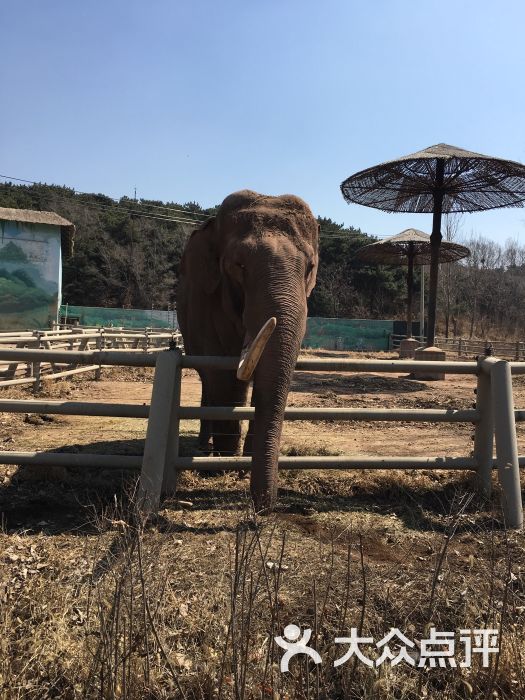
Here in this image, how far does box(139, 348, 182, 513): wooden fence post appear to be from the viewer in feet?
12.3

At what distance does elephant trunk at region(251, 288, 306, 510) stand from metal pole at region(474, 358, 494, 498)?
1608 millimetres

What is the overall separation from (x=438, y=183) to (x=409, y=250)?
25.7ft

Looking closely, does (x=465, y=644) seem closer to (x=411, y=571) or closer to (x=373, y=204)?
(x=411, y=571)

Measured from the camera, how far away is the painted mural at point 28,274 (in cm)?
2773

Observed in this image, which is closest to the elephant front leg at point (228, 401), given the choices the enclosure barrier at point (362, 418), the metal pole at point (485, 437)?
the enclosure barrier at point (362, 418)

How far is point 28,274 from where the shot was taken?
28156mm

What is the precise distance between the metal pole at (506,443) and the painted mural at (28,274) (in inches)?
1074

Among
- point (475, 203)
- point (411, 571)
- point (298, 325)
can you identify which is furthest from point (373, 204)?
point (411, 571)

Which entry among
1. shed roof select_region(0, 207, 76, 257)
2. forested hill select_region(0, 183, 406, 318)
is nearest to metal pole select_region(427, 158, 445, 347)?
shed roof select_region(0, 207, 76, 257)

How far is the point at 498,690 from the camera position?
2066 millimetres

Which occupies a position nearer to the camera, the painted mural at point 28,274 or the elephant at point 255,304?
the elephant at point 255,304
